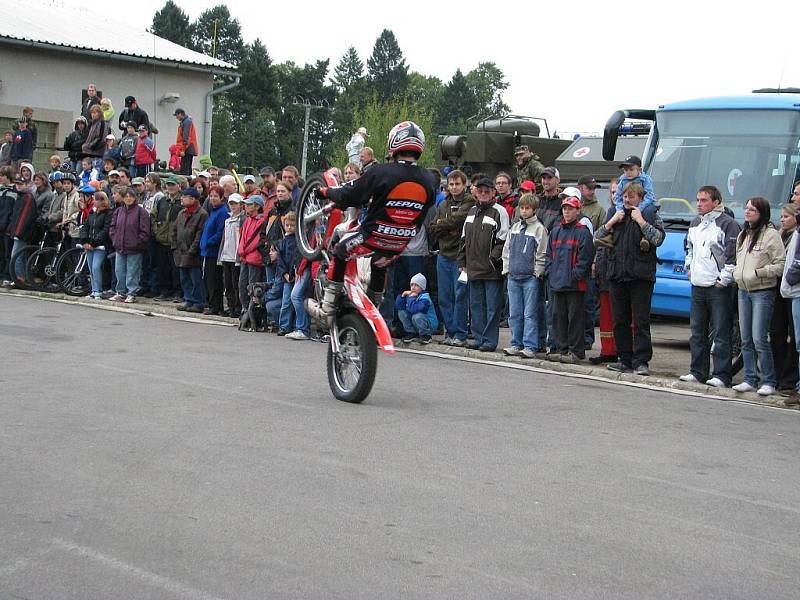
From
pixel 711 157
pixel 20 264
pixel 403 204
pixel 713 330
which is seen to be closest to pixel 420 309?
pixel 713 330

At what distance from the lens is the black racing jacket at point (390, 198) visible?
1020 centimetres

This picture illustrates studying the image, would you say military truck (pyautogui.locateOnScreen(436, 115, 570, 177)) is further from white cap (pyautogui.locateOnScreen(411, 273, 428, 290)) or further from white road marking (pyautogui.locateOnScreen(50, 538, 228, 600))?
white road marking (pyautogui.locateOnScreen(50, 538, 228, 600))

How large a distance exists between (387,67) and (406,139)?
143 metres

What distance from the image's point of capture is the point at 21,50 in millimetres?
33750

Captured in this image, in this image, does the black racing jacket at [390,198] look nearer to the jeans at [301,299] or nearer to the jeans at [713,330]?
the jeans at [713,330]

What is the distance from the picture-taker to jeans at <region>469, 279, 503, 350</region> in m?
15.1

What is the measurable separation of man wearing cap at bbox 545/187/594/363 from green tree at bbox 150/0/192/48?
11453cm

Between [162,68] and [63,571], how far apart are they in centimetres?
3336

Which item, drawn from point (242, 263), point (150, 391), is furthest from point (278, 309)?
point (150, 391)

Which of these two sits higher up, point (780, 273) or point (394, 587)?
point (780, 273)

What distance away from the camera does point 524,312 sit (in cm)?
1476

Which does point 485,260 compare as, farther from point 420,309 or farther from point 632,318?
point 632,318

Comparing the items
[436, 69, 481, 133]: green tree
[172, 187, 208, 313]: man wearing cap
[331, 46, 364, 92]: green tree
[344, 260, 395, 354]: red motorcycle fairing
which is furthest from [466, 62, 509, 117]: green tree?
[344, 260, 395, 354]: red motorcycle fairing

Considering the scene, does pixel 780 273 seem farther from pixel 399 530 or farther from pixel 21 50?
pixel 21 50
